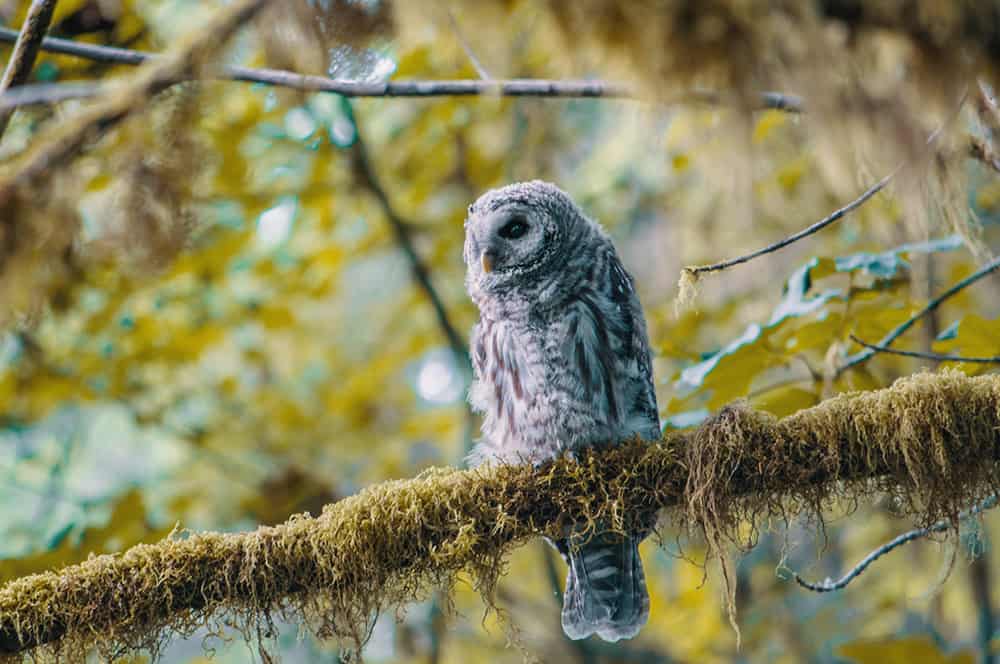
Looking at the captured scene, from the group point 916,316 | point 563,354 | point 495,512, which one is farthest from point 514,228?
point 916,316

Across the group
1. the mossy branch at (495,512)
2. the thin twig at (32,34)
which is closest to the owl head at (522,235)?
the mossy branch at (495,512)

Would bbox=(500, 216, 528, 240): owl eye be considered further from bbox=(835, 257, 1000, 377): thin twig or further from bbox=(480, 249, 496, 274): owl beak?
bbox=(835, 257, 1000, 377): thin twig

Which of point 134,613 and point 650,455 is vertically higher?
point 650,455

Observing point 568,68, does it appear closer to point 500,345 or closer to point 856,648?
point 500,345

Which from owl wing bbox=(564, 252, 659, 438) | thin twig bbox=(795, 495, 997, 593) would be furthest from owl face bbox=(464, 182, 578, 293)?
thin twig bbox=(795, 495, 997, 593)

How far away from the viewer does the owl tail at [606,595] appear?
288 centimetres

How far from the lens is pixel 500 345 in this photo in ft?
10.4

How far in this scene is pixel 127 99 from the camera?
5.05ft

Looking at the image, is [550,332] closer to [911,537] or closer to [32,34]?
[911,537]

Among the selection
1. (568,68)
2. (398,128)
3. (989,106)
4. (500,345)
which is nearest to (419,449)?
(398,128)

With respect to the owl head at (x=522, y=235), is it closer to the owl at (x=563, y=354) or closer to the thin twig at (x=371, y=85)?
the owl at (x=563, y=354)

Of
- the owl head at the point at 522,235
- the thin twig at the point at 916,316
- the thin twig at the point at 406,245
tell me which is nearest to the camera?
the thin twig at the point at 916,316

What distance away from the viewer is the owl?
290 centimetres

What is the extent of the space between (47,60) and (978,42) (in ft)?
10.9
